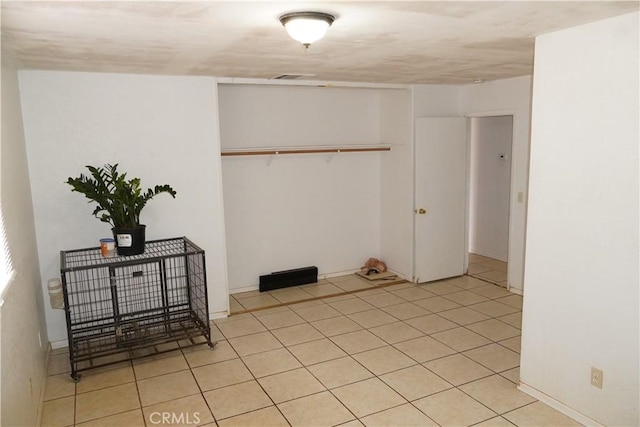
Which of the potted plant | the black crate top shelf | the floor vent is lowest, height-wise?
the floor vent

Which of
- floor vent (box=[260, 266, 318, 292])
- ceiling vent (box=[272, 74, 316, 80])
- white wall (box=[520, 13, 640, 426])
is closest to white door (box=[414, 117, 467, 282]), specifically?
floor vent (box=[260, 266, 318, 292])

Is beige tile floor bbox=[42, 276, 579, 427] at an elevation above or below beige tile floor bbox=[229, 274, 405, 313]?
below

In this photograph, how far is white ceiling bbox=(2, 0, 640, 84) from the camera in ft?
6.87

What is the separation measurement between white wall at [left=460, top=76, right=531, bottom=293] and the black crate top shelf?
3388 millimetres

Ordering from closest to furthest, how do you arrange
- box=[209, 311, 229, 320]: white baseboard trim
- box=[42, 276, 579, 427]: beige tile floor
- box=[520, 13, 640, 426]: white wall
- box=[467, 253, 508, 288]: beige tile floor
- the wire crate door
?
box=[520, 13, 640, 426]: white wall < box=[42, 276, 579, 427]: beige tile floor < the wire crate door < box=[209, 311, 229, 320]: white baseboard trim < box=[467, 253, 508, 288]: beige tile floor

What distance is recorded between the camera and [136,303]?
4.25m

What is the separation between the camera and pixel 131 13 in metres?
2.13

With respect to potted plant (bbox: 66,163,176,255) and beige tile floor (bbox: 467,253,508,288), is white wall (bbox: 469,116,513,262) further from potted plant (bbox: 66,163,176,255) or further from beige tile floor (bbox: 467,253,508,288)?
potted plant (bbox: 66,163,176,255)

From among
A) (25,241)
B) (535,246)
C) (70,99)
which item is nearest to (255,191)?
(70,99)

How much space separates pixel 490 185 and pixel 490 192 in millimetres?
99

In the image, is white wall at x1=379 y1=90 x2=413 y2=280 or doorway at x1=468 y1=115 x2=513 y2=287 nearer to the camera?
white wall at x1=379 y1=90 x2=413 y2=280

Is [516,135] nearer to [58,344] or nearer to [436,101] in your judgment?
[436,101]

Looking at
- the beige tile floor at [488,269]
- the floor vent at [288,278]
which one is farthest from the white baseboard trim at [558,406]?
the floor vent at [288,278]

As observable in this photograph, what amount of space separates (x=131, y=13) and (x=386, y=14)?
117cm
